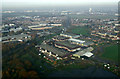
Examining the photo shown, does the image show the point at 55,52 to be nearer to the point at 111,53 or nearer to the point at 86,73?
the point at 86,73

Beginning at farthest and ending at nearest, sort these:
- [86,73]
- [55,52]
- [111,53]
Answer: [111,53], [55,52], [86,73]

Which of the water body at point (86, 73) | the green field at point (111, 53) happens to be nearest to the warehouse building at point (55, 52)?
the water body at point (86, 73)

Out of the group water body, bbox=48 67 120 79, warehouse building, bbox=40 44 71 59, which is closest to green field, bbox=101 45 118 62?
water body, bbox=48 67 120 79

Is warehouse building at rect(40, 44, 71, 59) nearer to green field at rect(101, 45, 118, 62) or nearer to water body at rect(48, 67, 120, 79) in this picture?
water body at rect(48, 67, 120, 79)

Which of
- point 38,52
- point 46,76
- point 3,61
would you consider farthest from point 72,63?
point 3,61

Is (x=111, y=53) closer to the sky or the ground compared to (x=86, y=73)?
closer to the sky

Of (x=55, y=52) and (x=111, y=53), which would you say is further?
(x=111, y=53)

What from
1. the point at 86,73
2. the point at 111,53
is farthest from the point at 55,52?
the point at 111,53
